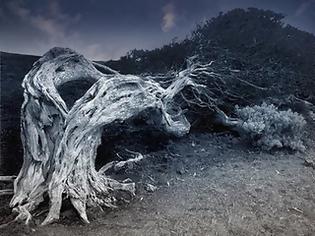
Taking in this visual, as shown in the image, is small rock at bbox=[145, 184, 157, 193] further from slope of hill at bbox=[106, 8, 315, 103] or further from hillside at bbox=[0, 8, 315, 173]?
slope of hill at bbox=[106, 8, 315, 103]

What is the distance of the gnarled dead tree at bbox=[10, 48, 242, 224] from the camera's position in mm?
4145

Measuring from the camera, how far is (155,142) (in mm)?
6051

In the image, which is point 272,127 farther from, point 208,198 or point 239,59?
point 208,198

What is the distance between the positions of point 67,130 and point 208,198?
1.78 meters

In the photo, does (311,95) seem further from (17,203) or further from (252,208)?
(17,203)

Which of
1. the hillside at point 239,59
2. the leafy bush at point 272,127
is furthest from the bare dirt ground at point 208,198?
the hillside at point 239,59

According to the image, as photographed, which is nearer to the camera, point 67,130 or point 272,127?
point 67,130

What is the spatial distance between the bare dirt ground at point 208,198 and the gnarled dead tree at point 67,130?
8.7 inches

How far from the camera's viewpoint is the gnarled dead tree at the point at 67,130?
13.6 feet

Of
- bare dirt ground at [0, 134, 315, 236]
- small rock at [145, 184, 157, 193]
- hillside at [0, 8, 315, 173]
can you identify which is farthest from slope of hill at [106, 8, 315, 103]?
small rock at [145, 184, 157, 193]

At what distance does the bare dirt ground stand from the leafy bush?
0.56ft

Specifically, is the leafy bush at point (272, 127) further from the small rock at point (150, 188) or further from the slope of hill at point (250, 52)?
the small rock at point (150, 188)

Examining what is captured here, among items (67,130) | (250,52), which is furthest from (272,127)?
(67,130)

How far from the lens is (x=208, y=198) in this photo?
4461 mm
